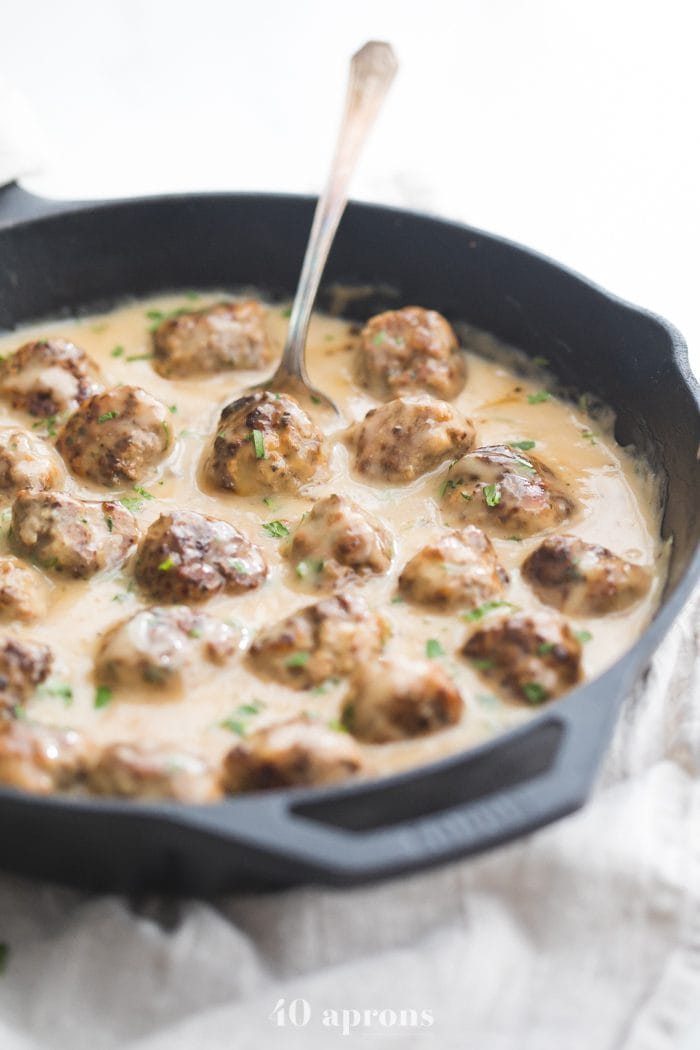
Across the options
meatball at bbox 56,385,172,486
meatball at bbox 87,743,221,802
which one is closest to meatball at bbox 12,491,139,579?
meatball at bbox 56,385,172,486

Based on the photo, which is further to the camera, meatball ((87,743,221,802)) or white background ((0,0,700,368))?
white background ((0,0,700,368))

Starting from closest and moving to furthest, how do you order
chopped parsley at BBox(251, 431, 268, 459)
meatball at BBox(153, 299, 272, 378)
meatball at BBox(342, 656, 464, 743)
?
meatball at BBox(342, 656, 464, 743) → chopped parsley at BBox(251, 431, 268, 459) → meatball at BBox(153, 299, 272, 378)

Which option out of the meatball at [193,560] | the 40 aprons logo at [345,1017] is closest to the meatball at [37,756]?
the meatball at [193,560]

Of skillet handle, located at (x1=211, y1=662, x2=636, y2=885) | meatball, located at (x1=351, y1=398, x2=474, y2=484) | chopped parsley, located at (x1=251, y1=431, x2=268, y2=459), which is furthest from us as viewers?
meatball, located at (x1=351, y1=398, x2=474, y2=484)

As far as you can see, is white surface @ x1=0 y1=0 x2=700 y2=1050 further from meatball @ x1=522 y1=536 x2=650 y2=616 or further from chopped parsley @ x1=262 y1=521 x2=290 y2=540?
chopped parsley @ x1=262 y1=521 x2=290 y2=540

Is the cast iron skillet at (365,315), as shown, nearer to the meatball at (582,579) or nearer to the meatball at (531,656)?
the meatball at (582,579)

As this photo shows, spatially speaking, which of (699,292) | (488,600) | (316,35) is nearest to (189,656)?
(488,600)

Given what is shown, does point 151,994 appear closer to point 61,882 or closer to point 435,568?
point 61,882
